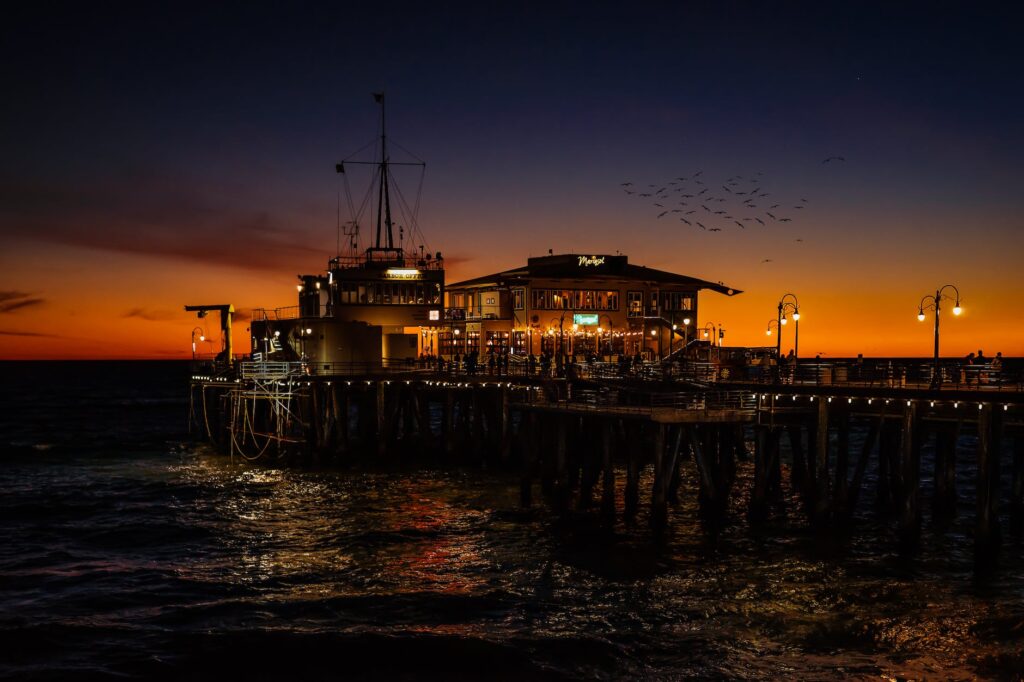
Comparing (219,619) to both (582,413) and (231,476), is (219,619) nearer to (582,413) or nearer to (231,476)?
(582,413)

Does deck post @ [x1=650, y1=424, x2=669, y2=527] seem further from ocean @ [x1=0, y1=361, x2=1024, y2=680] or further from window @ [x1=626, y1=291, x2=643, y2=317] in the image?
window @ [x1=626, y1=291, x2=643, y2=317]

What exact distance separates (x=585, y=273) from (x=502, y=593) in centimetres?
4249

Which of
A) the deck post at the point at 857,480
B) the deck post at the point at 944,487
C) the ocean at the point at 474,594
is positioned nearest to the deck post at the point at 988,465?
the ocean at the point at 474,594

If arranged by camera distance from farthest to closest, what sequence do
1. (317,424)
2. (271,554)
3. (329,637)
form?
1. (317,424)
2. (271,554)
3. (329,637)

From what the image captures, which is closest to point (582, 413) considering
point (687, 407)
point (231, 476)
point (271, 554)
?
point (687, 407)

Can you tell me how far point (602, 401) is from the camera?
110ft

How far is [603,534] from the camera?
30.4 meters

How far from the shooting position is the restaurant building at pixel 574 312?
64.2 metres

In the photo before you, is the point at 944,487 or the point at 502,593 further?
the point at 944,487

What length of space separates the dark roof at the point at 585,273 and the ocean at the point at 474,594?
26.6 meters

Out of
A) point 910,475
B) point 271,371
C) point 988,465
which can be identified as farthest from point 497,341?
point 988,465

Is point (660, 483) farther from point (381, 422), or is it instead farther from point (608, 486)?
point (381, 422)

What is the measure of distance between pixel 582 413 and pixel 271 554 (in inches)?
451

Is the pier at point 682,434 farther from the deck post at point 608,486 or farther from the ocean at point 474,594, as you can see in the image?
the ocean at point 474,594
